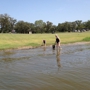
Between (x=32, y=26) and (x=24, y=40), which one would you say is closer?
(x=24, y=40)

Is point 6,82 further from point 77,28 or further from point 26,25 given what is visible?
point 77,28

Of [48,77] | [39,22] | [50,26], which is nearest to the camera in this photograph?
[48,77]

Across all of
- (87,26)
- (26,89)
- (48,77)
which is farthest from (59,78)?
(87,26)

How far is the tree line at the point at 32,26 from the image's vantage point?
111613 millimetres

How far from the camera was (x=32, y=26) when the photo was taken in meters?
131

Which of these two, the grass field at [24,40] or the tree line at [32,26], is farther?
the tree line at [32,26]

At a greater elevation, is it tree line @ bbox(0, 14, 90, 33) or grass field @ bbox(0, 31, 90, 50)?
tree line @ bbox(0, 14, 90, 33)

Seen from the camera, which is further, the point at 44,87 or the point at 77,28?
the point at 77,28

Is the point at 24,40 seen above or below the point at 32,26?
below

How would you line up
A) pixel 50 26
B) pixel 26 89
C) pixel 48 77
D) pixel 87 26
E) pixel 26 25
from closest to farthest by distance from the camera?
1. pixel 26 89
2. pixel 48 77
3. pixel 26 25
4. pixel 50 26
5. pixel 87 26

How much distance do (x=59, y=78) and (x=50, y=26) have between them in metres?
124

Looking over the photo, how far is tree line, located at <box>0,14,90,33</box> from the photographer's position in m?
112

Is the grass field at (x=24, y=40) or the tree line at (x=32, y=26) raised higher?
the tree line at (x=32, y=26)

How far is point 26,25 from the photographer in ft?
405
